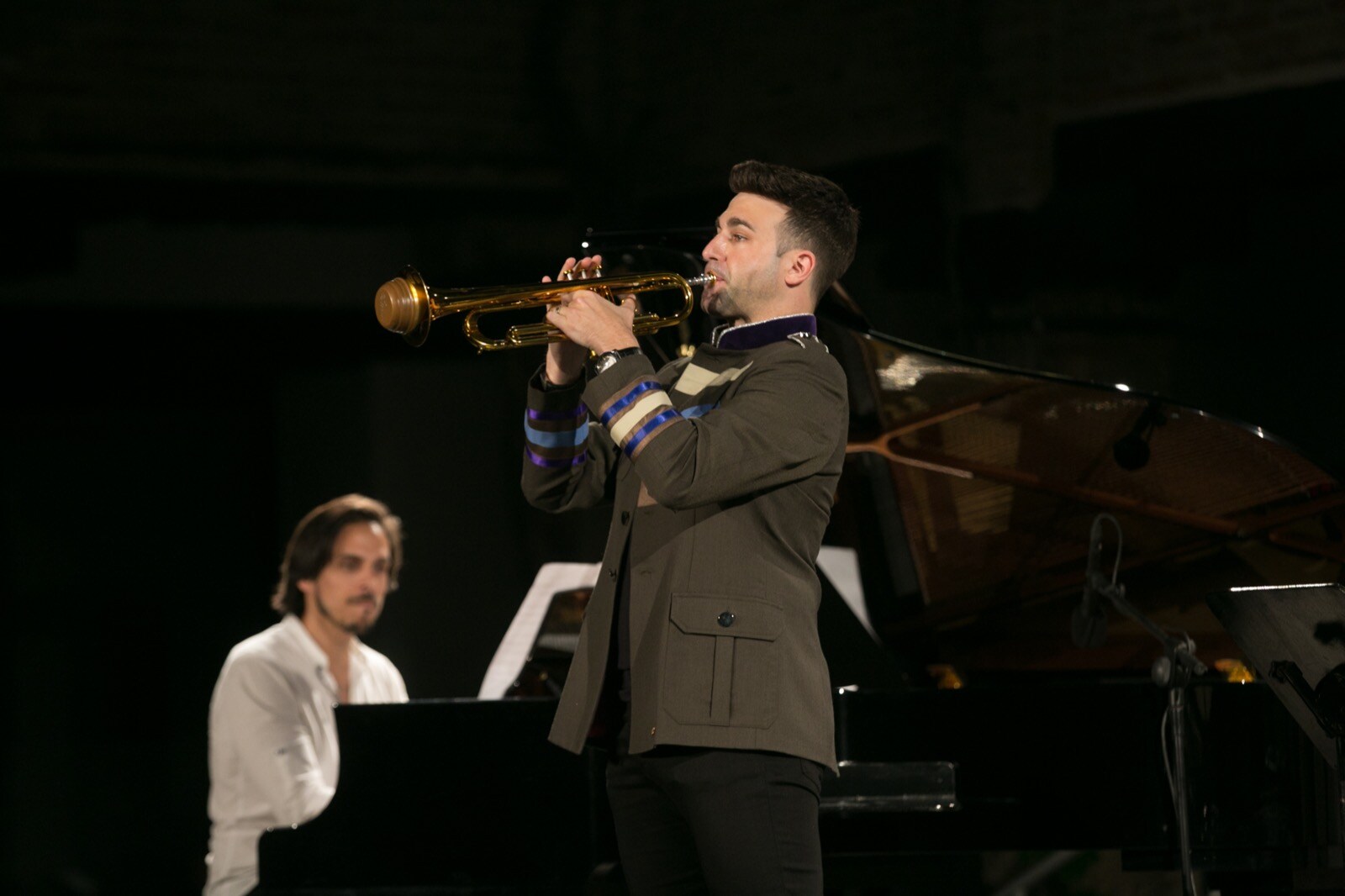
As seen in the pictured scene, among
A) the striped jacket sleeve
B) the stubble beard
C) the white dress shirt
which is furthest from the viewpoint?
the stubble beard

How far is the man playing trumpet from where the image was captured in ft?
6.49

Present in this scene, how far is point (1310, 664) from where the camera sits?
276 centimetres

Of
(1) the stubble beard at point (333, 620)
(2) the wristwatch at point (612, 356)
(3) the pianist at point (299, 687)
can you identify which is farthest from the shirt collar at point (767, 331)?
(1) the stubble beard at point (333, 620)

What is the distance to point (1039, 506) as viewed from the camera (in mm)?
3521

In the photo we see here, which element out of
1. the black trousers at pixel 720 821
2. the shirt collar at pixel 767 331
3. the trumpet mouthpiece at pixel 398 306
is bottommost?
the black trousers at pixel 720 821

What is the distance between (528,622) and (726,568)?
59.5 inches

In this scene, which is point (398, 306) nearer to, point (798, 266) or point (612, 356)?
point (612, 356)

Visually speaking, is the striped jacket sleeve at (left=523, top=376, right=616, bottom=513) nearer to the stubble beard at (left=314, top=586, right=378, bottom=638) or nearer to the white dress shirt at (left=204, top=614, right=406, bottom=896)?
the white dress shirt at (left=204, top=614, right=406, bottom=896)

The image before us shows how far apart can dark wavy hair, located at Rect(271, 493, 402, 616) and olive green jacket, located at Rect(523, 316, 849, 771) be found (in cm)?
229

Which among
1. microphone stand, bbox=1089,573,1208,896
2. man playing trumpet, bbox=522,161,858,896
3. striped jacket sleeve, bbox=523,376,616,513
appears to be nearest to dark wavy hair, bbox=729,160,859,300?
man playing trumpet, bbox=522,161,858,896

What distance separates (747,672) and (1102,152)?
3.73 meters

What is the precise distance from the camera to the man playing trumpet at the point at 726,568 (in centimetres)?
198

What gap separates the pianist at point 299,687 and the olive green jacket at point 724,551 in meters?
1.80

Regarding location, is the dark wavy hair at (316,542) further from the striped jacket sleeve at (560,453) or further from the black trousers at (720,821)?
the black trousers at (720,821)
